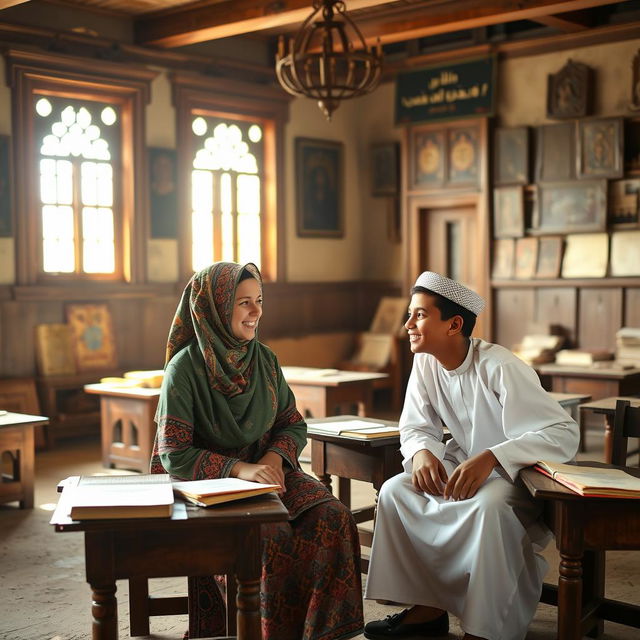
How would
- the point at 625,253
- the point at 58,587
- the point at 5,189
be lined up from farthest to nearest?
the point at 625,253 → the point at 5,189 → the point at 58,587

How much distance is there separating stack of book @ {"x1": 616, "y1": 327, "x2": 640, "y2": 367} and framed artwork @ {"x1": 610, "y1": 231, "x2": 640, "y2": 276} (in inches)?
26.8

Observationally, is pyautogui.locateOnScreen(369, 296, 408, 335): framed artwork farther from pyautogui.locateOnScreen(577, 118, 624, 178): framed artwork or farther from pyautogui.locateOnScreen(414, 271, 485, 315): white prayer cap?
pyautogui.locateOnScreen(414, 271, 485, 315): white prayer cap

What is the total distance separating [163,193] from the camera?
8922 mm

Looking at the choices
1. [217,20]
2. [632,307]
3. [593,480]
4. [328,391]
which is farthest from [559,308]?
[593,480]

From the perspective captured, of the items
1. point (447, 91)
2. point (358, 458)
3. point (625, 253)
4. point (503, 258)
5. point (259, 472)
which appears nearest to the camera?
point (259, 472)

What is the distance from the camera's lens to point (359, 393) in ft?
22.5

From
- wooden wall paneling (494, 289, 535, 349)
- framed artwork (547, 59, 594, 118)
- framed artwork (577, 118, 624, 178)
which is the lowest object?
wooden wall paneling (494, 289, 535, 349)

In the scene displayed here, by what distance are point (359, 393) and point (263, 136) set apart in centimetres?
409

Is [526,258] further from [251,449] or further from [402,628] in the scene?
[251,449]

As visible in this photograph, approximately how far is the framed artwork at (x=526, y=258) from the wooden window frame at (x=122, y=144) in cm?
360

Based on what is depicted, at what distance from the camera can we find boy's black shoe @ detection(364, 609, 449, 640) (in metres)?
3.40

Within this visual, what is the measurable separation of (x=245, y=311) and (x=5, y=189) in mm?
5235

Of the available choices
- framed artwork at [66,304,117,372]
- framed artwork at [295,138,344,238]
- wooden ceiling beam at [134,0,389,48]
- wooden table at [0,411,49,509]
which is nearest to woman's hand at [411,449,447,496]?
wooden table at [0,411,49,509]

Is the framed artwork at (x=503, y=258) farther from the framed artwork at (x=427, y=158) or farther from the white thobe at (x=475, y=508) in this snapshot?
the white thobe at (x=475, y=508)
